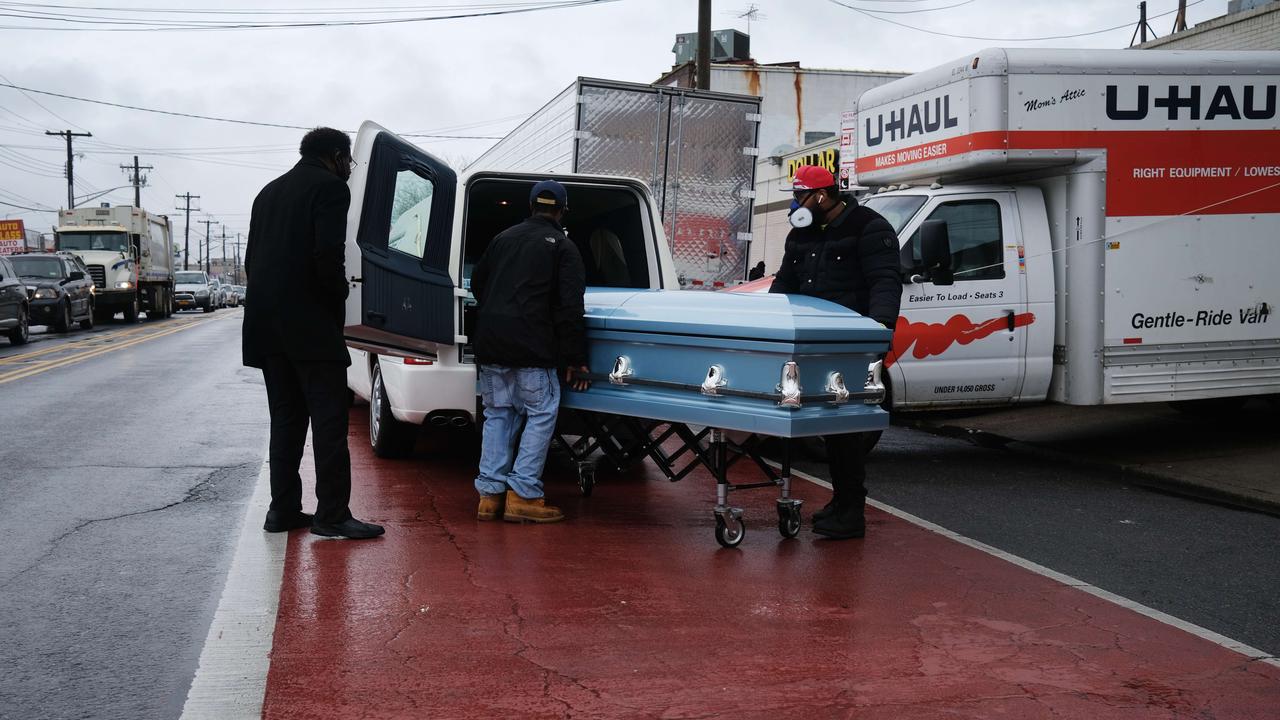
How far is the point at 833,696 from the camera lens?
4.00 meters

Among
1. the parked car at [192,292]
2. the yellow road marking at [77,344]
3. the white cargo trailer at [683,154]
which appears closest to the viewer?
the white cargo trailer at [683,154]

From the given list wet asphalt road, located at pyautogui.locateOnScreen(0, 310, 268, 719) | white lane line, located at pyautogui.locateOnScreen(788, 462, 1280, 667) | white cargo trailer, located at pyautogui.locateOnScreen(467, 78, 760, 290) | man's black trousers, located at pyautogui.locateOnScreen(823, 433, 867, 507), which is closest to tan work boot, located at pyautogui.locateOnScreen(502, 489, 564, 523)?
wet asphalt road, located at pyautogui.locateOnScreen(0, 310, 268, 719)

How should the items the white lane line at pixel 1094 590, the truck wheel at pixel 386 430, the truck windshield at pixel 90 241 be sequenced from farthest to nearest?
1. the truck windshield at pixel 90 241
2. the truck wheel at pixel 386 430
3. the white lane line at pixel 1094 590

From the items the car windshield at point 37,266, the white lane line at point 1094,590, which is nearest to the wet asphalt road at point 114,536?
the white lane line at point 1094,590

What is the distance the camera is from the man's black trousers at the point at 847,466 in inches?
252

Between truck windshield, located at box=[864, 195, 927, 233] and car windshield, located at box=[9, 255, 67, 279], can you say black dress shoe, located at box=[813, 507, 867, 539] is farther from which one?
car windshield, located at box=[9, 255, 67, 279]

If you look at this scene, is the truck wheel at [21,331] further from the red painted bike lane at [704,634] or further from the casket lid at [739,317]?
the casket lid at [739,317]

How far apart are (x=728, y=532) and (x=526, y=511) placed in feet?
3.87

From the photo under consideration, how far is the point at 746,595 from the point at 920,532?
77.0 inches

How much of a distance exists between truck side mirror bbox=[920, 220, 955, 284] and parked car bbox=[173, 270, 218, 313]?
152 ft

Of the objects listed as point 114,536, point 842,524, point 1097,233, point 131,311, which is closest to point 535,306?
point 842,524

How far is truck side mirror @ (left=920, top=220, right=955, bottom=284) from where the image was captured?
8.79 m

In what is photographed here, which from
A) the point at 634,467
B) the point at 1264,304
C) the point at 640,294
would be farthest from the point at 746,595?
the point at 1264,304

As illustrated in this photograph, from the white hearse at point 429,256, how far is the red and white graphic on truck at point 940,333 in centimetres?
197
